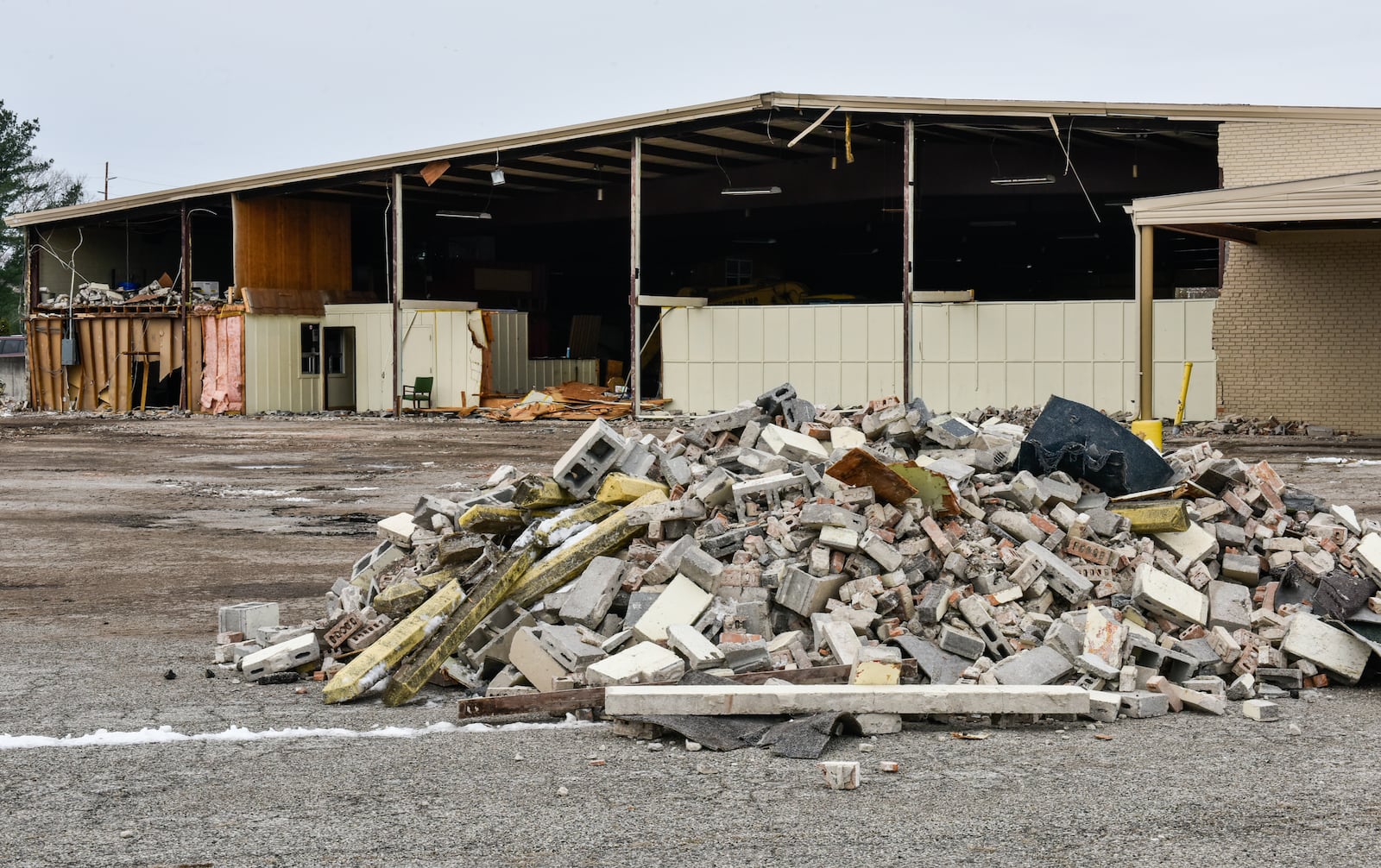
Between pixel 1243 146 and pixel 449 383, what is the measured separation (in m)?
19.1

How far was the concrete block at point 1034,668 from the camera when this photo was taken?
20.8 ft

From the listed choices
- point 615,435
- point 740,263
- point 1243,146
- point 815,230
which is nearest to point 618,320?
point 740,263

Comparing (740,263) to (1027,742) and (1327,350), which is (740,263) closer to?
(1327,350)

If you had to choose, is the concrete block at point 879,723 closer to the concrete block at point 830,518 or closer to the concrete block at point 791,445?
the concrete block at point 830,518

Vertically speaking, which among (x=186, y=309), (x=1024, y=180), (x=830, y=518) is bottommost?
(x=830, y=518)

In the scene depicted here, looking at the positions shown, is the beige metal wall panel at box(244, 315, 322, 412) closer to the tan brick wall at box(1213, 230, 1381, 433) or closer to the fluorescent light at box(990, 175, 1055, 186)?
the fluorescent light at box(990, 175, 1055, 186)

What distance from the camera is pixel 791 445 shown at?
8.60 meters

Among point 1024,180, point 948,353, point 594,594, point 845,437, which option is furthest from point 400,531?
point 1024,180

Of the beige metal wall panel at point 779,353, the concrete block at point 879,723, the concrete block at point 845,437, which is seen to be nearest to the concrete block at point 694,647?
the concrete block at point 879,723

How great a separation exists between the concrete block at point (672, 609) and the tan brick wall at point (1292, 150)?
18.5 m

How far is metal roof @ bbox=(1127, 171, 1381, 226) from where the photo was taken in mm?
18359

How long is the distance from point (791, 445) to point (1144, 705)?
309 cm

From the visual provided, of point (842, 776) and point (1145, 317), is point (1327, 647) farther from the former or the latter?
point (1145, 317)

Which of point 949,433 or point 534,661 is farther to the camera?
point 949,433
